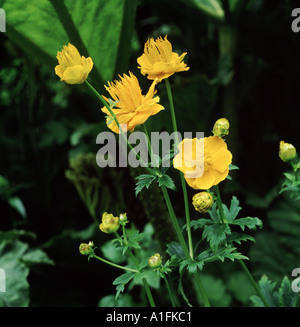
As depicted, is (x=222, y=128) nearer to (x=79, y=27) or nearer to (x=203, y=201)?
(x=203, y=201)

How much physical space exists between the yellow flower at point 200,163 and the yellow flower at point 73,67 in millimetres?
143

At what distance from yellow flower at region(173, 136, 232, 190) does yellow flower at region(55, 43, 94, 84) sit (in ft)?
0.47

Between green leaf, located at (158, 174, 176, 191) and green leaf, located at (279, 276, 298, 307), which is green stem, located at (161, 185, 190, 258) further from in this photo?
green leaf, located at (279, 276, 298, 307)

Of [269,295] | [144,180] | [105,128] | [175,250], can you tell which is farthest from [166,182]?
[105,128]

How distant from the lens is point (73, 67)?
1.45 feet

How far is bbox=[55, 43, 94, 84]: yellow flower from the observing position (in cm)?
44

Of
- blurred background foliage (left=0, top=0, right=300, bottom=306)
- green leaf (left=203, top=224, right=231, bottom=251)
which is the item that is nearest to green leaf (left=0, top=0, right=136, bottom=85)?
blurred background foliage (left=0, top=0, right=300, bottom=306)

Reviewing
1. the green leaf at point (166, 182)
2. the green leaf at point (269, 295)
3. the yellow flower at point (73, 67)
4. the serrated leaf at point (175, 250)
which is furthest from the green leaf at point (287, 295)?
the yellow flower at point (73, 67)

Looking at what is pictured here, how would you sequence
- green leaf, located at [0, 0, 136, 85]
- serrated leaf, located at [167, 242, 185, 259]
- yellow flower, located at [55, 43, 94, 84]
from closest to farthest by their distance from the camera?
yellow flower, located at [55, 43, 94, 84] → serrated leaf, located at [167, 242, 185, 259] → green leaf, located at [0, 0, 136, 85]

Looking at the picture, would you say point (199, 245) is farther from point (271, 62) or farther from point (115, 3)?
point (271, 62)

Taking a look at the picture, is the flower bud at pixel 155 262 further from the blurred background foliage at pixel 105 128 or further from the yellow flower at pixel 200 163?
the blurred background foliage at pixel 105 128

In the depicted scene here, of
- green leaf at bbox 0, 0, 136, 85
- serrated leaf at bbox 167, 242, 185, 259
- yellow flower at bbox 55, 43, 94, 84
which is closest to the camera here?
yellow flower at bbox 55, 43, 94, 84
